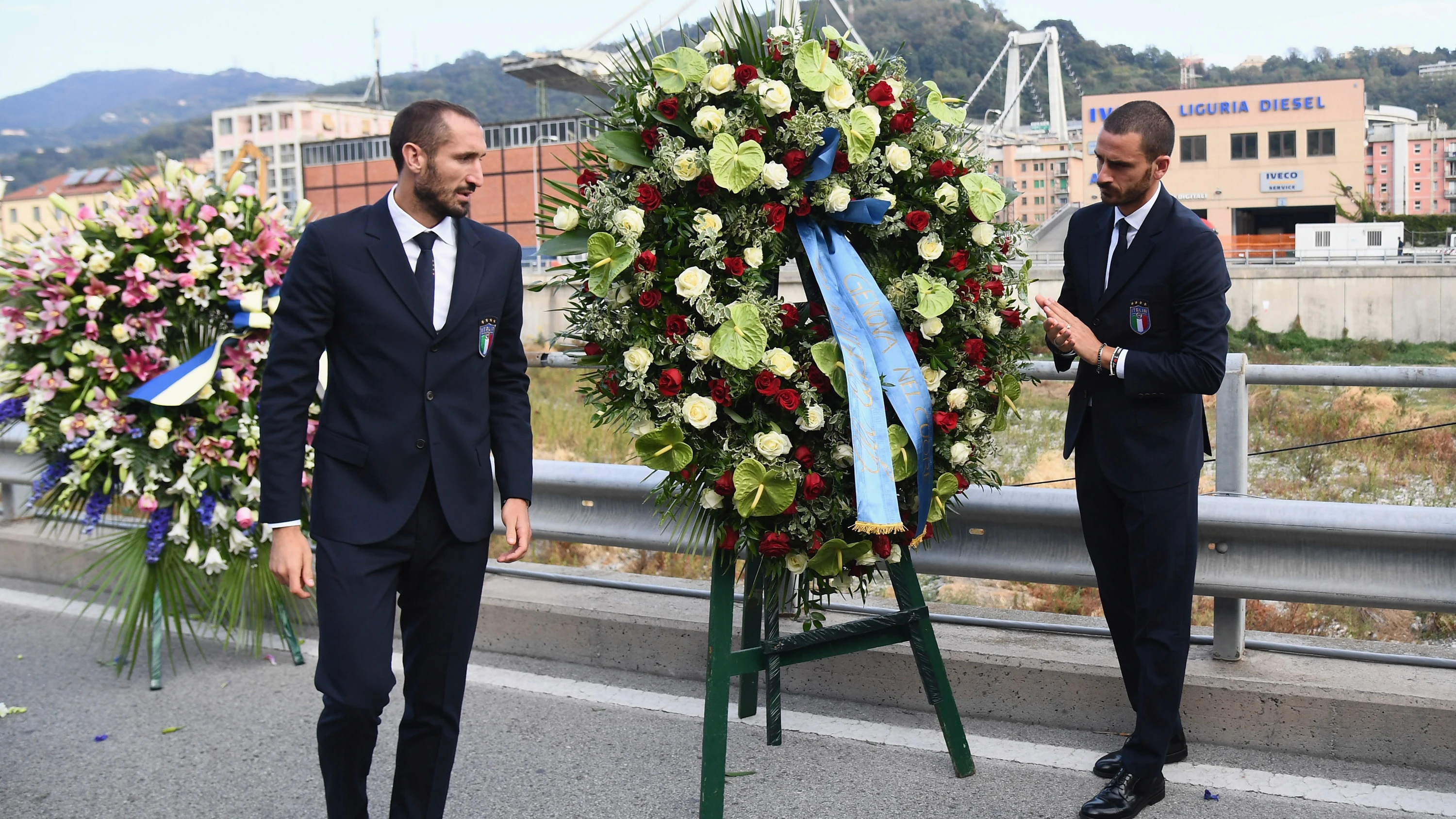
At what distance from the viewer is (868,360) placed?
136 inches

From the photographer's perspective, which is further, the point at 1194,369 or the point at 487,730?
the point at 487,730

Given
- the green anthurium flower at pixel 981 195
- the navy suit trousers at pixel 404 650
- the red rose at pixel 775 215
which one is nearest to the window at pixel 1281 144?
the green anthurium flower at pixel 981 195

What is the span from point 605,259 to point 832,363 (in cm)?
70

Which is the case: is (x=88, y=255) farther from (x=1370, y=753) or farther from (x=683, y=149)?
(x=1370, y=753)

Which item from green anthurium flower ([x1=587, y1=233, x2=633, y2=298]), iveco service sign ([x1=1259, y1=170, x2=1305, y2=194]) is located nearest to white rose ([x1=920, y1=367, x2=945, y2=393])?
green anthurium flower ([x1=587, y1=233, x2=633, y2=298])

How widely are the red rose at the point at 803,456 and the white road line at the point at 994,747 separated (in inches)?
45.8

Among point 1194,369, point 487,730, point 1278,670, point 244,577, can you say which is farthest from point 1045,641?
point 244,577

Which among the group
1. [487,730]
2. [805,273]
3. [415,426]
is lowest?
[487,730]

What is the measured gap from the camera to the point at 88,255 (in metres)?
5.11

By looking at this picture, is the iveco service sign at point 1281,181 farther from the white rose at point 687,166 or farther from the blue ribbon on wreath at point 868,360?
the white rose at point 687,166

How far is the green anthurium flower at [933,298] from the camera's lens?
11.5 ft

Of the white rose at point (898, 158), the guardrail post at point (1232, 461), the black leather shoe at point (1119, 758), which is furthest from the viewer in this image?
the guardrail post at point (1232, 461)

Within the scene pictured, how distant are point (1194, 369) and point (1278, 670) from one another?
3.91 feet

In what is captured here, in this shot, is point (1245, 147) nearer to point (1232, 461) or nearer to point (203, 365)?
point (1232, 461)
